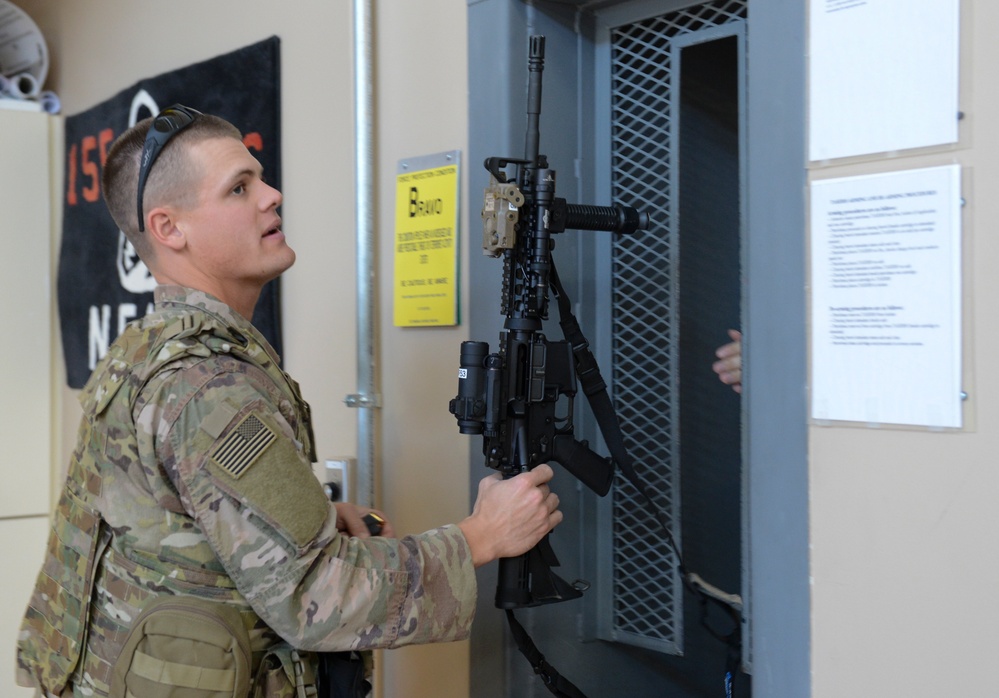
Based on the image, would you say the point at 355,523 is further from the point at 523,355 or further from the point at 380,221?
the point at 380,221

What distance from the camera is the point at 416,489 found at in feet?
6.10

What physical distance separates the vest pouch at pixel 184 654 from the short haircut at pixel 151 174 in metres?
0.52

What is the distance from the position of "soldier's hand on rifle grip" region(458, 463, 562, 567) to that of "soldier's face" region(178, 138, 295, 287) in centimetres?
46

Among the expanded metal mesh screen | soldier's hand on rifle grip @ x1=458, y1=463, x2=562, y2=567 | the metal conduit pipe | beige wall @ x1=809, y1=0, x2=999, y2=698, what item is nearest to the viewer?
beige wall @ x1=809, y1=0, x2=999, y2=698

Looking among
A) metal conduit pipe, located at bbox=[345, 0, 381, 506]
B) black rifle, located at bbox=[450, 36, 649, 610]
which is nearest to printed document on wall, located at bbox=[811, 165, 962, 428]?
black rifle, located at bbox=[450, 36, 649, 610]

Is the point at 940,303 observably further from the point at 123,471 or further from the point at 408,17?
the point at 408,17

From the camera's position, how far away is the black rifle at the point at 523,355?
135 cm

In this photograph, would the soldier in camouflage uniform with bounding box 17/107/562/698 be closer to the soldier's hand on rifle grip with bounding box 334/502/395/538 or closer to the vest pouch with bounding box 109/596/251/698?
the vest pouch with bounding box 109/596/251/698

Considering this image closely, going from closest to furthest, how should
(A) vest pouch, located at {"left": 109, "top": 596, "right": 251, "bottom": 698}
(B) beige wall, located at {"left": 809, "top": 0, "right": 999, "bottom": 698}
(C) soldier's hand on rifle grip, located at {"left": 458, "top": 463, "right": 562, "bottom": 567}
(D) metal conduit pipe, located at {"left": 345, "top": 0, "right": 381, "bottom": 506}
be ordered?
1. (B) beige wall, located at {"left": 809, "top": 0, "right": 999, "bottom": 698}
2. (A) vest pouch, located at {"left": 109, "top": 596, "right": 251, "bottom": 698}
3. (C) soldier's hand on rifle grip, located at {"left": 458, "top": 463, "right": 562, "bottom": 567}
4. (D) metal conduit pipe, located at {"left": 345, "top": 0, "right": 381, "bottom": 506}

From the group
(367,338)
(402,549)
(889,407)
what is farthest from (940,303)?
(367,338)

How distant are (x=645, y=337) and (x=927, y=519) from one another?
0.77 meters

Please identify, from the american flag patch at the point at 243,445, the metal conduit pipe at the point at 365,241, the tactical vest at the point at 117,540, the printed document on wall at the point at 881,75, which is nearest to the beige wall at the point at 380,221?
the metal conduit pipe at the point at 365,241

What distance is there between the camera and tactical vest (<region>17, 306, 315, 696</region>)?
122 cm

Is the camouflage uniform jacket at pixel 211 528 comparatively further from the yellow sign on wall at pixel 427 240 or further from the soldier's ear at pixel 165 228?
the yellow sign on wall at pixel 427 240
